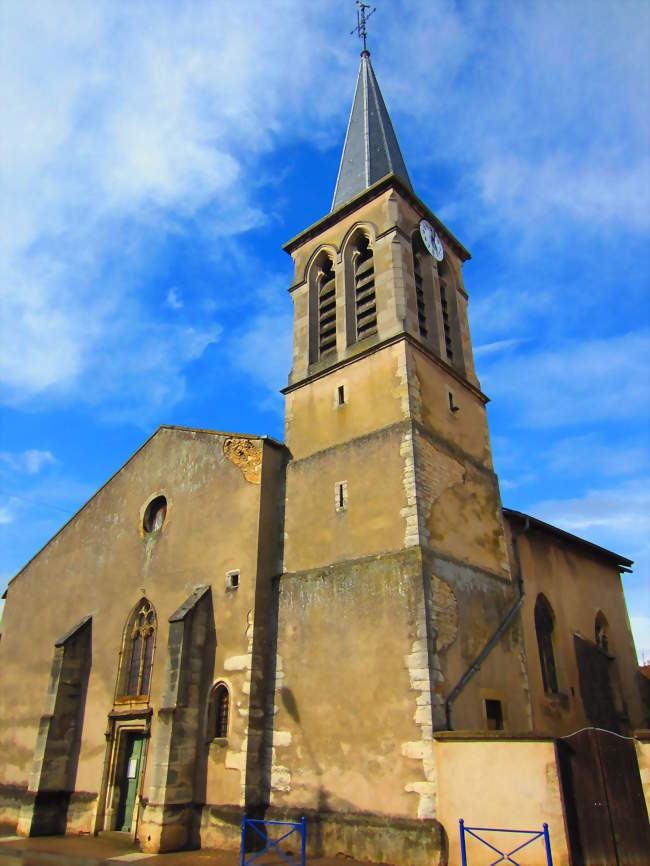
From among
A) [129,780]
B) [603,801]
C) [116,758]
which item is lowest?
[603,801]

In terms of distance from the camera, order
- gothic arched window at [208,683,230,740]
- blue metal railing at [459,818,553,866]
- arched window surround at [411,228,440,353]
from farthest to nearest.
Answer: arched window surround at [411,228,440,353] → gothic arched window at [208,683,230,740] → blue metal railing at [459,818,553,866]

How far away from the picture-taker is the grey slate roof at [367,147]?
17.9 m

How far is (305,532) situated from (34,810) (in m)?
8.37

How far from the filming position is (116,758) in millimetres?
13688

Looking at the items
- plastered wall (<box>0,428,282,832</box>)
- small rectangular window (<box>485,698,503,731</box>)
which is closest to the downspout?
small rectangular window (<box>485,698,503,731</box>)

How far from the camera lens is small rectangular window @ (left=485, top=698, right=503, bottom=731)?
11.0 metres

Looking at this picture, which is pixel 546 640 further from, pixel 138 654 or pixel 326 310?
pixel 326 310

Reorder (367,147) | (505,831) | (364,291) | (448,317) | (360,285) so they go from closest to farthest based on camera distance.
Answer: (505,831)
(364,291)
(360,285)
(448,317)
(367,147)

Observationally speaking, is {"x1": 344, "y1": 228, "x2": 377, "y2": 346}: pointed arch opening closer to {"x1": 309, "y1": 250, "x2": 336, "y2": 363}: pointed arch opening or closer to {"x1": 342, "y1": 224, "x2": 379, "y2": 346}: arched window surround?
{"x1": 342, "y1": 224, "x2": 379, "y2": 346}: arched window surround

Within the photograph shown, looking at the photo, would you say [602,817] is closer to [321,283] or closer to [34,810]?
[34,810]

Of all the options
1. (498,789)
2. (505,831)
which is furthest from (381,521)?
(505,831)

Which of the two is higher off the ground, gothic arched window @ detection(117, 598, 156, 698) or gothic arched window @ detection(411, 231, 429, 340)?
gothic arched window @ detection(411, 231, 429, 340)

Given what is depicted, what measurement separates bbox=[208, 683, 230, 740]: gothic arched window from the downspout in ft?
14.5

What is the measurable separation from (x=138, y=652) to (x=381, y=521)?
22.4 feet
